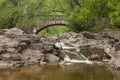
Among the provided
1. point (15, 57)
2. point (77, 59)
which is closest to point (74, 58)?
point (77, 59)

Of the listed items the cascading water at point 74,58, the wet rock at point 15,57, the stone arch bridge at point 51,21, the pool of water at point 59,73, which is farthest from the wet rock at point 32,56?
the stone arch bridge at point 51,21

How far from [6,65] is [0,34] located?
7438 mm

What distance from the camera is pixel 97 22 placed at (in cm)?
4534

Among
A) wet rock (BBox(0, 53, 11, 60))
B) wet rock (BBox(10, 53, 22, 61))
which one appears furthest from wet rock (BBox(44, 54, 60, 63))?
wet rock (BBox(0, 53, 11, 60))

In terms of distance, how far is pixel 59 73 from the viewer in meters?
23.0

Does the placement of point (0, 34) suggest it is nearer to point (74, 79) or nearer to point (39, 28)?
point (74, 79)

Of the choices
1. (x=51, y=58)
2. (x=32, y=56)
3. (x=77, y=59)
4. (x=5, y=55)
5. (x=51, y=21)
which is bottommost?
(x=77, y=59)

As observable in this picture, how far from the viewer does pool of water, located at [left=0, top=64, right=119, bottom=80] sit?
2117 cm

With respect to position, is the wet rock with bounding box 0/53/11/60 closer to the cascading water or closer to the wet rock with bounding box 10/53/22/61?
the wet rock with bounding box 10/53/22/61

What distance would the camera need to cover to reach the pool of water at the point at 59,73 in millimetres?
21172

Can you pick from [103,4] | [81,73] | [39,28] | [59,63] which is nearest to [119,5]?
[103,4]

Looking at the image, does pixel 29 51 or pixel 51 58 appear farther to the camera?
pixel 29 51

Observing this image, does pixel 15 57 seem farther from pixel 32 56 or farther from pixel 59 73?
pixel 59 73

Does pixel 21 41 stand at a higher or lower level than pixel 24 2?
lower
